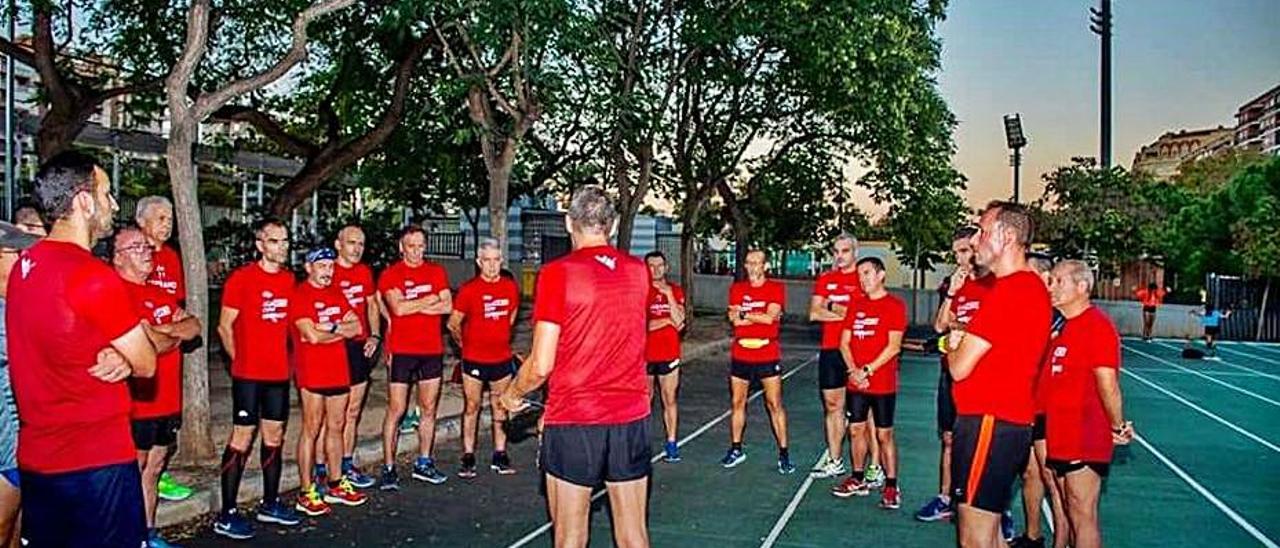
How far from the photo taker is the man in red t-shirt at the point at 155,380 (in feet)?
20.1

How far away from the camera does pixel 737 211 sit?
25984 millimetres

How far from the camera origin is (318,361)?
7449 mm

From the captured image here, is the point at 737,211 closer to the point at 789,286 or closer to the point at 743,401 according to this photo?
the point at 789,286

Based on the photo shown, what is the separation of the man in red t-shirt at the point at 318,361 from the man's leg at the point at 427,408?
3.22 feet

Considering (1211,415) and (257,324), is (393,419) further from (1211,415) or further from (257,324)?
(1211,415)

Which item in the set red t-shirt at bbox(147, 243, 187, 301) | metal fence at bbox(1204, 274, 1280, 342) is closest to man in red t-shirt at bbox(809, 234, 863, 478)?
red t-shirt at bbox(147, 243, 187, 301)

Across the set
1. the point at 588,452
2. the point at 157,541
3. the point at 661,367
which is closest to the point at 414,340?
the point at 661,367

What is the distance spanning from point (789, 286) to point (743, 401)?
27.1 metres

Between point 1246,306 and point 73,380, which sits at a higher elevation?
point 73,380

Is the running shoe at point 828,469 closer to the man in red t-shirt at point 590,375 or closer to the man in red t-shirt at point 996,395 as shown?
the man in red t-shirt at point 996,395

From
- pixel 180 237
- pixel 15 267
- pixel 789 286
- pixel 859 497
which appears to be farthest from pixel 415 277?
pixel 789 286

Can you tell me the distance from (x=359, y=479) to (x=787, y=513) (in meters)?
3.13

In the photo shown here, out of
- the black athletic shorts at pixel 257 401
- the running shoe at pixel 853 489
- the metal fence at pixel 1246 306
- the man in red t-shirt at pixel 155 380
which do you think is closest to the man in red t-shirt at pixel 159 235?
the man in red t-shirt at pixel 155 380

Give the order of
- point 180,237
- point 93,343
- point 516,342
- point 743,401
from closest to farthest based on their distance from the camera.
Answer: point 93,343 → point 180,237 → point 743,401 → point 516,342
